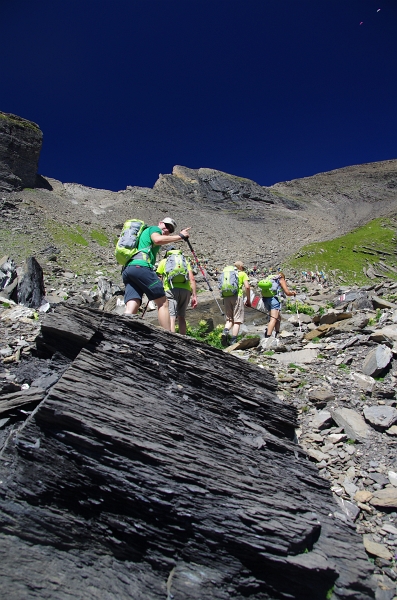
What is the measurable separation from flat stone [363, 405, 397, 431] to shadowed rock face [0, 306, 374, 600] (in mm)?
1809

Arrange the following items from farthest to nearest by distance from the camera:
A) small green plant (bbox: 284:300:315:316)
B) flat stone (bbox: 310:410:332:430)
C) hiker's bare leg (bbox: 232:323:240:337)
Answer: small green plant (bbox: 284:300:315:316)
hiker's bare leg (bbox: 232:323:240:337)
flat stone (bbox: 310:410:332:430)

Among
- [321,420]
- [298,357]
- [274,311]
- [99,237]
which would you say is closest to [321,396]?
[321,420]

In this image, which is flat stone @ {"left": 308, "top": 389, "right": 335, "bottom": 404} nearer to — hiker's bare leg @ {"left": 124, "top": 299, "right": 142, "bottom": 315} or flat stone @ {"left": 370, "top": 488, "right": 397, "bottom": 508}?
flat stone @ {"left": 370, "top": 488, "right": 397, "bottom": 508}

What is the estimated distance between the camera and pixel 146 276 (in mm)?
5258

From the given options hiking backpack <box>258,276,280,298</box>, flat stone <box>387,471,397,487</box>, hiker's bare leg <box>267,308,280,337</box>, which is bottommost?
flat stone <box>387,471,397,487</box>

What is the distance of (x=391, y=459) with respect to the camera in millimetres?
4781

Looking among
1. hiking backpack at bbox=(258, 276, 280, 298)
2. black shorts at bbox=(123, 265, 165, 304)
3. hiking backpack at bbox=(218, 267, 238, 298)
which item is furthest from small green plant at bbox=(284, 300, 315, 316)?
black shorts at bbox=(123, 265, 165, 304)

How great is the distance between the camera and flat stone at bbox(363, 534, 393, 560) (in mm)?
3635

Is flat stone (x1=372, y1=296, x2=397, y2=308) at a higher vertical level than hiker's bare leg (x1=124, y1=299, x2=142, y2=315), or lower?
higher

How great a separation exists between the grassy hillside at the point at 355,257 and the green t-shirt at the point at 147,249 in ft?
81.5

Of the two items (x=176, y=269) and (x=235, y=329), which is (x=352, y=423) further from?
(x=235, y=329)

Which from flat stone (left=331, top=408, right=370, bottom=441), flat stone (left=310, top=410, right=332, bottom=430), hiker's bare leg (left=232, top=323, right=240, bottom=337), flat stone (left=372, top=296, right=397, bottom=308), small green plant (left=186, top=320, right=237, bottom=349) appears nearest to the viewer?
flat stone (left=331, top=408, right=370, bottom=441)

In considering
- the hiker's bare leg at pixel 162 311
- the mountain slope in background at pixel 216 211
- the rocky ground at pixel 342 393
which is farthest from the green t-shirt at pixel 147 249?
the mountain slope in background at pixel 216 211

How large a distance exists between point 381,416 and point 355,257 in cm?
3285
